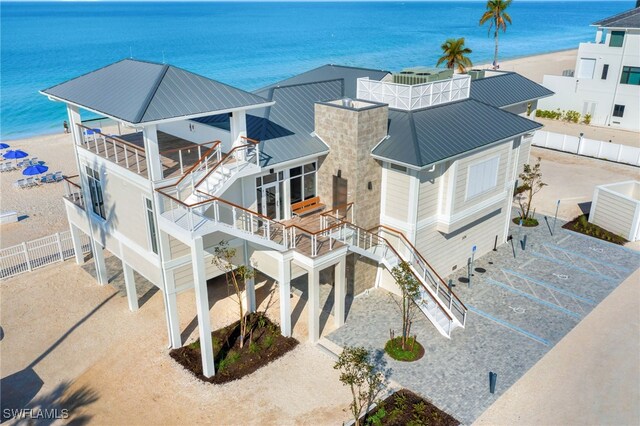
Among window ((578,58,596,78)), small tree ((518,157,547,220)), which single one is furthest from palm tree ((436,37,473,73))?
small tree ((518,157,547,220))

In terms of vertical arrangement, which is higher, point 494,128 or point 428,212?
point 494,128

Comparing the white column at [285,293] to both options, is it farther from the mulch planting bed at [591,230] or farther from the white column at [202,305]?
the mulch planting bed at [591,230]

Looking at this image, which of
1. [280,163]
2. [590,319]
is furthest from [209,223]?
[590,319]

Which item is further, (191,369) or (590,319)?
(590,319)

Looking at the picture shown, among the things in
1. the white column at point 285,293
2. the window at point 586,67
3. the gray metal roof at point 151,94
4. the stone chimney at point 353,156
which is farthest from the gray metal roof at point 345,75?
the window at point 586,67

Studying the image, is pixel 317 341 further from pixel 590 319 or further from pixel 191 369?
pixel 590 319

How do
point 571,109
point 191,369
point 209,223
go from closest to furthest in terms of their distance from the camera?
point 209,223
point 191,369
point 571,109
